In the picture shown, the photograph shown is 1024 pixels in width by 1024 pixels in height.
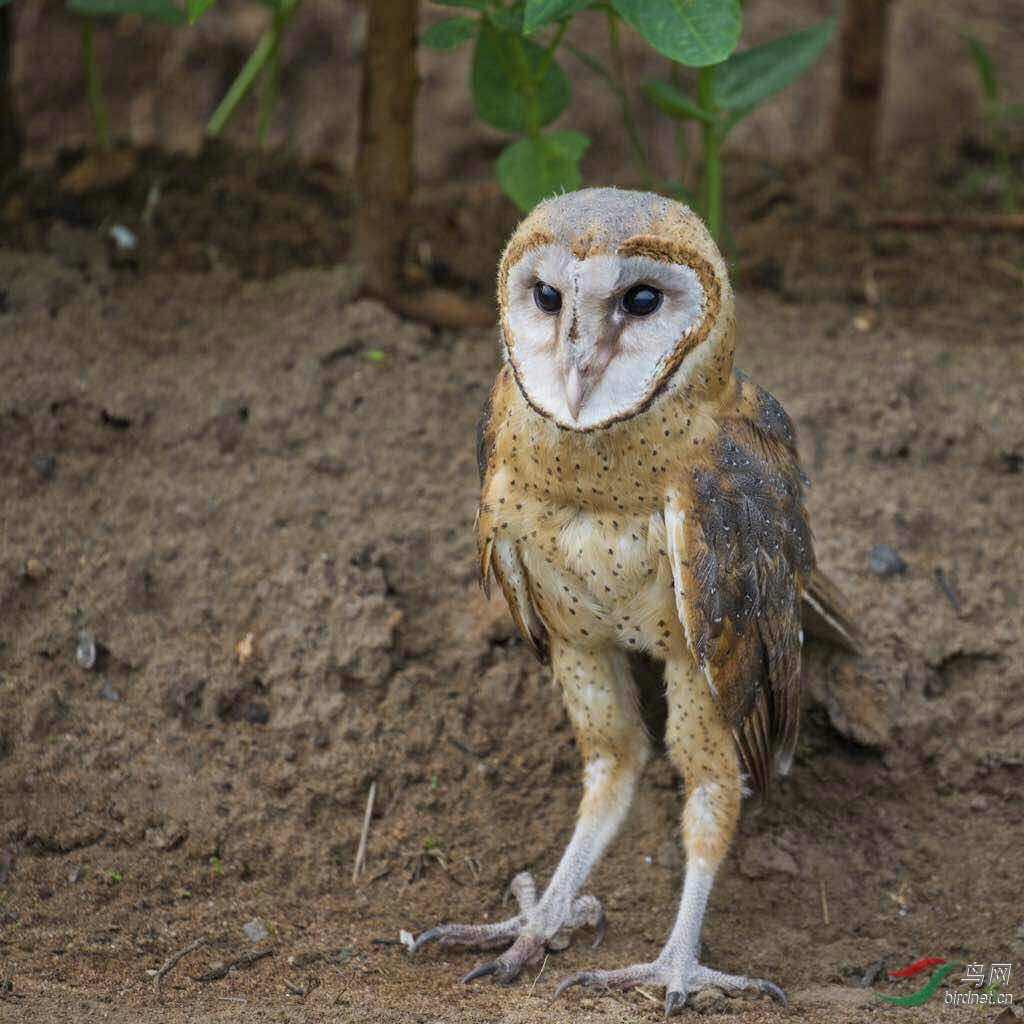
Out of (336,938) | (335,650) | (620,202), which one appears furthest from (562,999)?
(620,202)

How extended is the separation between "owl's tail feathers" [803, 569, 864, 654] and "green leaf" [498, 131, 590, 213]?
159 centimetres

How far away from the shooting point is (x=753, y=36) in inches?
A: 336

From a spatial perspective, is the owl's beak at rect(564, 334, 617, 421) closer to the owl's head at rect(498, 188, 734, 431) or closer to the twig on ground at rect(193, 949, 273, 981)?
the owl's head at rect(498, 188, 734, 431)

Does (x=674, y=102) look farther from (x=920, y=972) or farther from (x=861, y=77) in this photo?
(x=920, y=972)

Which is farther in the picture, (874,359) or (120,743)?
(874,359)

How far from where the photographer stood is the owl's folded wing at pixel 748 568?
3.43 meters

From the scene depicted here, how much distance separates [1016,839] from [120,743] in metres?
2.74

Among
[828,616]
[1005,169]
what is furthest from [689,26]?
[1005,169]

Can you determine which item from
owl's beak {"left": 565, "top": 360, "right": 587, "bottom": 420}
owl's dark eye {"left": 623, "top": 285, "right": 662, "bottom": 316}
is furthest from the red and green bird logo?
owl's dark eye {"left": 623, "top": 285, "right": 662, "bottom": 316}

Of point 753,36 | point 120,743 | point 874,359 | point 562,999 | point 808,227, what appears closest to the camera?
point 562,999

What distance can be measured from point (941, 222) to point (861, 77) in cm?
98

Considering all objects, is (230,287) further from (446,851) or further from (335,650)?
(446,851)

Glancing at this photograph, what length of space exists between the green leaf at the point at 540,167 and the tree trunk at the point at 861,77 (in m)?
2.43

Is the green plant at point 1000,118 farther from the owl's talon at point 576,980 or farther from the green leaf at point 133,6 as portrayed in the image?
the owl's talon at point 576,980
